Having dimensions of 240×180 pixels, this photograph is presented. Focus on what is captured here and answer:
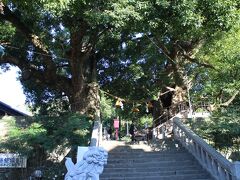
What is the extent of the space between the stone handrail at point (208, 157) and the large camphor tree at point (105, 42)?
4.00 metres

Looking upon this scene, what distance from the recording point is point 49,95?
2466cm

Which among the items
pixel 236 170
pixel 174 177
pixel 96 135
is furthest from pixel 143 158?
pixel 236 170

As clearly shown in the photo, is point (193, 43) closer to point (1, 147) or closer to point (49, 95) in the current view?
point (49, 95)

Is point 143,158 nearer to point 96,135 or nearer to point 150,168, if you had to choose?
point 150,168

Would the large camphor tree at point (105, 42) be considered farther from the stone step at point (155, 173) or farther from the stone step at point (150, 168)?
the stone step at point (155, 173)

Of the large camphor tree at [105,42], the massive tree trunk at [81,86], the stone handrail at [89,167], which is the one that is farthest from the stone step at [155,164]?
the massive tree trunk at [81,86]

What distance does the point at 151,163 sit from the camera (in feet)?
44.6

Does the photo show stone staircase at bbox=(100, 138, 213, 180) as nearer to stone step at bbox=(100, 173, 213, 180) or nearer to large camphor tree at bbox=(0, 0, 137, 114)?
stone step at bbox=(100, 173, 213, 180)

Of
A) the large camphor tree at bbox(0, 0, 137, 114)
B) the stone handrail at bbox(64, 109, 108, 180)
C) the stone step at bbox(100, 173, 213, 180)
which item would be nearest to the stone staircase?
the stone step at bbox(100, 173, 213, 180)

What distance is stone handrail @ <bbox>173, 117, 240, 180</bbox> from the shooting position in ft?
34.3

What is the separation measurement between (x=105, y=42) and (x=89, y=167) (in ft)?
43.2

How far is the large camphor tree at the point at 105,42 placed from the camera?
1286 cm

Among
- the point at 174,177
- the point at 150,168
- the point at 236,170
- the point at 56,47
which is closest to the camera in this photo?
the point at 236,170

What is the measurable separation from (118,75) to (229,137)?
1053cm
